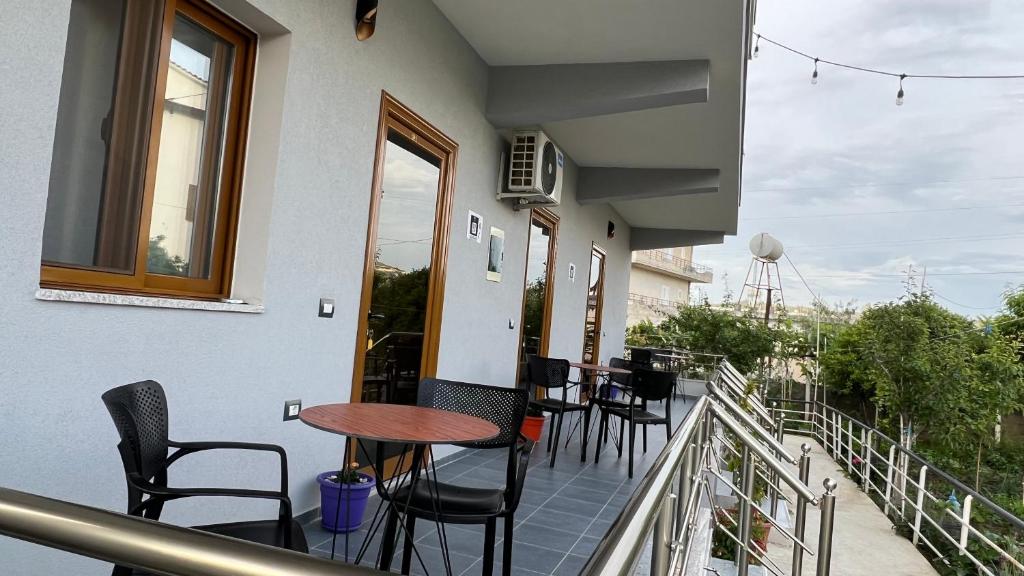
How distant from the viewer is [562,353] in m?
7.85

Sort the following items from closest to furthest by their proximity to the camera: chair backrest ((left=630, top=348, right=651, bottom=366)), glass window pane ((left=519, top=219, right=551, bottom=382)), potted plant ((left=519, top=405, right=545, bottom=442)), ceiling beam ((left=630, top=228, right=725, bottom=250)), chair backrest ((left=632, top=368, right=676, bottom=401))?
chair backrest ((left=632, top=368, right=676, bottom=401)) < potted plant ((left=519, top=405, right=545, bottom=442)) < glass window pane ((left=519, top=219, right=551, bottom=382)) < chair backrest ((left=630, top=348, right=651, bottom=366)) < ceiling beam ((left=630, top=228, right=725, bottom=250))

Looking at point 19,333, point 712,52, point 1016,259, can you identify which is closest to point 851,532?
point 712,52

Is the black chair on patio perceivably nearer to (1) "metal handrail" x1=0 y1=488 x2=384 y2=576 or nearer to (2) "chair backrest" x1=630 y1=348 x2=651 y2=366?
(2) "chair backrest" x1=630 y1=348 x2=651 y2=366

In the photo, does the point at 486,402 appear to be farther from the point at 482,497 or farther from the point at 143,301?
the point at 143,301

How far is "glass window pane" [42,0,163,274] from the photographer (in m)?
2.09

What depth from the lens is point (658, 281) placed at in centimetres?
3322

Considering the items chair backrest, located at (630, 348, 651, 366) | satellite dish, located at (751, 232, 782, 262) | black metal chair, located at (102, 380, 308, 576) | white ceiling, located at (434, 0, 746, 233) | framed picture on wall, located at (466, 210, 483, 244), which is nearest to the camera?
black metal chair, located at (102, 380, 308, 576)

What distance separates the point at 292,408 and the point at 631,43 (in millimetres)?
3122

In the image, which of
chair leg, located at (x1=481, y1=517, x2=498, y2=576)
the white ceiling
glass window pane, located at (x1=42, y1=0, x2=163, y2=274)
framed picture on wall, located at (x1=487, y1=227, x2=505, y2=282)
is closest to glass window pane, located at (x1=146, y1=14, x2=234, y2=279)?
glass window pane, located at (x1=42, y1=0, x2=163, y2=274)

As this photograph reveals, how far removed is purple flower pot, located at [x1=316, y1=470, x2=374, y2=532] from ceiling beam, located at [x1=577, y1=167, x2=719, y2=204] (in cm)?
519

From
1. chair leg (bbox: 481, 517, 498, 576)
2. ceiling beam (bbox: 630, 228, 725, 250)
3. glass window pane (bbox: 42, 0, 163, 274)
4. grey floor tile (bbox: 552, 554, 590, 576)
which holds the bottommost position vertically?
grey floor tile (bbox: 552, 554, 590, 576)

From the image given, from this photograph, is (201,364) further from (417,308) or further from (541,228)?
(541,228)

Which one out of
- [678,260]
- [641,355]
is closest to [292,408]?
[641,355]

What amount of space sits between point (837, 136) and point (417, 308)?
44.1 metres
